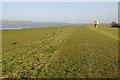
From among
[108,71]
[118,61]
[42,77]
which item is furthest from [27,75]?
[118,61]

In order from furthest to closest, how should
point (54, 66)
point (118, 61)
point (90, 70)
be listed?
1. point (118, 61)
2. point (54, 66)
3. point (90, 70)

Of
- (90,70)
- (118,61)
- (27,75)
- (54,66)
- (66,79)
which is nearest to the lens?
(66,79)

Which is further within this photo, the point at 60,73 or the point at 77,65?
the point at 77,65

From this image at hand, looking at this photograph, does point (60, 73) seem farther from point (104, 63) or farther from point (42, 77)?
point (104, 63)

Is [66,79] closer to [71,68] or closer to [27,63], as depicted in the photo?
[71,68]

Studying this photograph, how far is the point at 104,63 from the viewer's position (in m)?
13.1

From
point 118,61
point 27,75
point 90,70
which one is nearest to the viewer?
point 27,75

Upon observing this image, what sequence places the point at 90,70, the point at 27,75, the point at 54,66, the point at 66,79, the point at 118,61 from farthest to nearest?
the point at 118,61
the point at 54,66
the point at 90,70
the point at 27,75
the point at 66,79

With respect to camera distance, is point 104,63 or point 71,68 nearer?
point 71,68

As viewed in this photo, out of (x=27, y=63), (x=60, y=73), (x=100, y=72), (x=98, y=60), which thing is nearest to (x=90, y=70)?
(x=100, y=72)

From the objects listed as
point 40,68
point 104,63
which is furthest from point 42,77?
point 104,63

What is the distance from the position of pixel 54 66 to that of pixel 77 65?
152 centimetres

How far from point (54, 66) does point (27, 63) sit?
2.28m

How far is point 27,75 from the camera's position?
10508mm
